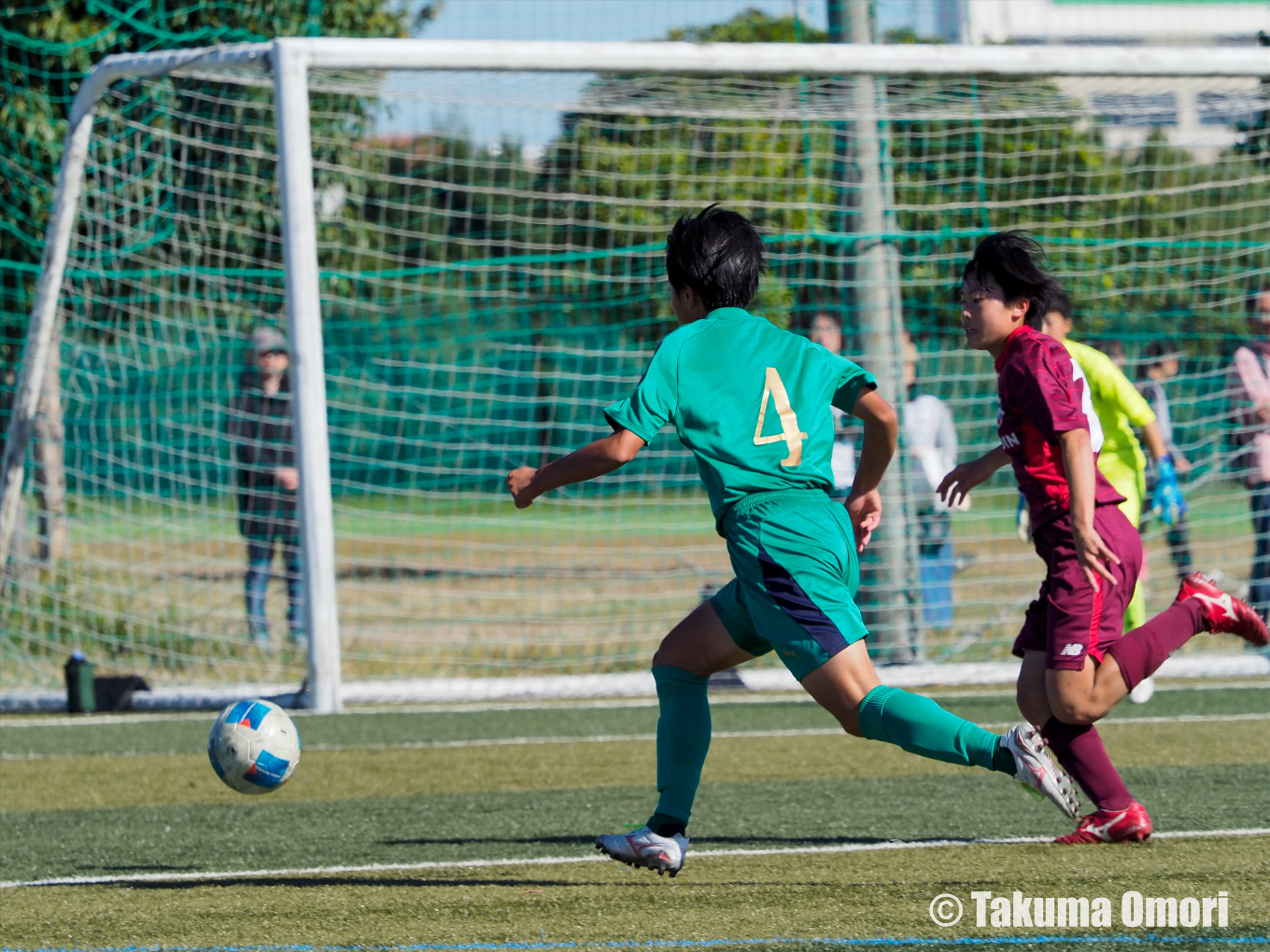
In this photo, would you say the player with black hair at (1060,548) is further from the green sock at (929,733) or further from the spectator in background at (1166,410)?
the spectator in background at (1166,410)

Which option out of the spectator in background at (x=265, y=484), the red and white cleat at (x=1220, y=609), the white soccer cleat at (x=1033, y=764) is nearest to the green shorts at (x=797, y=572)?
the white soccer cleat at (x=1033, y=764)

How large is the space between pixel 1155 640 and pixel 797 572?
5.03 ft

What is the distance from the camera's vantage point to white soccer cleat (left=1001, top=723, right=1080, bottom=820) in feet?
12.4

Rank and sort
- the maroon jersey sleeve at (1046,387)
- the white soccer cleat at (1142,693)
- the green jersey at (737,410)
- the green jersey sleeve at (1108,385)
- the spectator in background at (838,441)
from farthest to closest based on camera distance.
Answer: the spectator in background at (838,441) < the white soccer cleat at (1142,693) < the green jersey sleeve at (1108,385) < the maroon jersey sleeve at (1046,387) < the green jersey at (737,410)

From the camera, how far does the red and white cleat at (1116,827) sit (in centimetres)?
459

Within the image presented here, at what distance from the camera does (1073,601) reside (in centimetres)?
457

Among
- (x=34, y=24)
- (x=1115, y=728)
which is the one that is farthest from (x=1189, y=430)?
(x=34, y=24)

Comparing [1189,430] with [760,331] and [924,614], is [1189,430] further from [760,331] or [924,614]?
[760,331]

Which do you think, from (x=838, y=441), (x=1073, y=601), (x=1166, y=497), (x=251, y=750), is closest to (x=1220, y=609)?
(x=1073, y=601)

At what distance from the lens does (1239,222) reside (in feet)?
39.1

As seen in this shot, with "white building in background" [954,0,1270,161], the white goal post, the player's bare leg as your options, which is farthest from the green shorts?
"white building in background" [954,0,1270,161]

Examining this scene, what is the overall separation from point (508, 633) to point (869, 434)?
7.76m

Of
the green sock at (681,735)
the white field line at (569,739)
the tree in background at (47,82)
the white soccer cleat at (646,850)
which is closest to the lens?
the white soccer cleat at (646,850)

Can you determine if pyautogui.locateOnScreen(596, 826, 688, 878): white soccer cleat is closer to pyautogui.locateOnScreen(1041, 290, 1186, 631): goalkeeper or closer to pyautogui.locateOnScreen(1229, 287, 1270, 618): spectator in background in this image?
pyautogui.locateOnScreen(1041, 290, 1186, 631): goalkeeper
